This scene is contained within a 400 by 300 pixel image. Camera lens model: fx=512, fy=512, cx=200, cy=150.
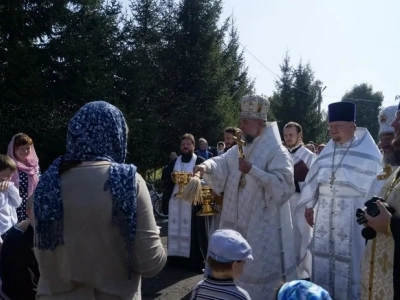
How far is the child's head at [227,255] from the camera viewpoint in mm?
2783

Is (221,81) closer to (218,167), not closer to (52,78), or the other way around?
(52,78)

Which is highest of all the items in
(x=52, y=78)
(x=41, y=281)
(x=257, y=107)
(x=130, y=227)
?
(x=52, y=78)

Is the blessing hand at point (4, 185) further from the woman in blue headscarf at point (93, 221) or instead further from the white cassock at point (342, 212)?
the white cassock at point (342, 212)

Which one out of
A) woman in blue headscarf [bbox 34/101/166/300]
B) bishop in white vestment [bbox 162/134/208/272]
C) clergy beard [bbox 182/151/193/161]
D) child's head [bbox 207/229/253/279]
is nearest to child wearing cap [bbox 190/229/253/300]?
child's head [bbox 207/229/253/279]

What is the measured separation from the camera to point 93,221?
86.3 inches

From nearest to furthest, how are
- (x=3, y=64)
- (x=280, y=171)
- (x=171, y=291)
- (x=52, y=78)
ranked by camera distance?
(x=280, y=171) → (x=171, y=291) → (x=3, y=64) → (x=52, y=78)

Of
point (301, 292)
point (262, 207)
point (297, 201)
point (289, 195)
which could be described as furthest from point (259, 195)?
point (301, 292)

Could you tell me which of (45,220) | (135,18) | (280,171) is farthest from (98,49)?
(45,220)

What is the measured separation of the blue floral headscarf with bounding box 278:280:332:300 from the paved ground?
3789mm

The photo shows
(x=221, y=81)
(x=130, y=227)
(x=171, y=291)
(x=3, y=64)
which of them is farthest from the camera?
(x=221, y=81)

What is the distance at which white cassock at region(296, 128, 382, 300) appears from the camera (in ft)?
16.0

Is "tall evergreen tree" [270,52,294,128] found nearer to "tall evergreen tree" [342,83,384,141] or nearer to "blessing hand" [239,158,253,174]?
"tall evergreen tree" [342,83,384,141]

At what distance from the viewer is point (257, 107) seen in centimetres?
495

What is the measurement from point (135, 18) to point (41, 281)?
1822 cm
